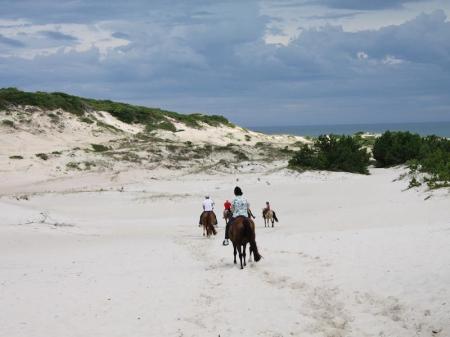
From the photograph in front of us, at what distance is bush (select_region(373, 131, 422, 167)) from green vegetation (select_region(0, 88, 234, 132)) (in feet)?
86.8

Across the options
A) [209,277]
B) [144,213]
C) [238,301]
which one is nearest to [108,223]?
[144,213]

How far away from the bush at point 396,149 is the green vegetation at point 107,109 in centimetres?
2646

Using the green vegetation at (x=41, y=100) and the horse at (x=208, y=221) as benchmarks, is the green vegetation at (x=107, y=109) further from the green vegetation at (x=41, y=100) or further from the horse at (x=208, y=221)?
the horse at (x=208, y=221)

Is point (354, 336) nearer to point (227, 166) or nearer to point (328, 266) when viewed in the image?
point (328, 266)

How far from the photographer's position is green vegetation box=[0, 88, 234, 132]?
5822 cm

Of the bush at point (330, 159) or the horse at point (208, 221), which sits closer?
the horse at point (208, 221)

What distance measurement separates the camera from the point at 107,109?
221 ft

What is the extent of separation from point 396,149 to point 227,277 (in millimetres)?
36413

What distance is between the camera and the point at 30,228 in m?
22.1

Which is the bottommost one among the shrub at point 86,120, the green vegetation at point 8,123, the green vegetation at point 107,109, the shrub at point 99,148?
the shrub at point 99,148

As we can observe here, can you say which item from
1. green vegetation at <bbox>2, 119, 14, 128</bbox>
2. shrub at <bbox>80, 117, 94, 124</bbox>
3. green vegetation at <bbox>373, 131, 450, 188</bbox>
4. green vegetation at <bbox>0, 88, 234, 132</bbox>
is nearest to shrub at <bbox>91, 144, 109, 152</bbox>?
green vegetation at <bbox>2, 119, 14, 128</bbox>

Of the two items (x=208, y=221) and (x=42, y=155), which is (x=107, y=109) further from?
(x=208, y=221)

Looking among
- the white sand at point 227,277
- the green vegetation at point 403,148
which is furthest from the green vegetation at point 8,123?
the green vegetation at point 403,148

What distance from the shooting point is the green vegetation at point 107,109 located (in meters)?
58.2
